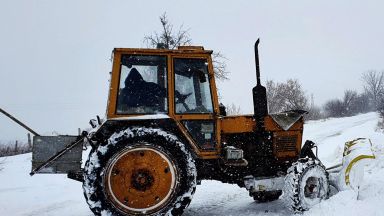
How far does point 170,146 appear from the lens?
4777 millimetres

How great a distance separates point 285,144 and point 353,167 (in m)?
1.04

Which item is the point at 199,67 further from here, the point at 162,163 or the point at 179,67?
the point at 162,163

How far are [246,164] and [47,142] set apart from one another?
2.69m

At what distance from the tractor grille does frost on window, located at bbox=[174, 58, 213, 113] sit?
1355 mm

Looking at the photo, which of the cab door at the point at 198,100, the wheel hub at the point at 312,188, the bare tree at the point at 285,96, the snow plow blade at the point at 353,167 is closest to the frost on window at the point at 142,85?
the cab door at the point at 198,100

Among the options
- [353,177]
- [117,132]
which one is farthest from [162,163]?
[353,177]

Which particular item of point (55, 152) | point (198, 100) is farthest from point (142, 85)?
point (55, 152)

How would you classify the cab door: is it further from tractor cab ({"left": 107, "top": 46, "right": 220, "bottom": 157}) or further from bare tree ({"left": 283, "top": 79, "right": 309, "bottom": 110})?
bare tree ({"left": 283, "top": 79, "right": 309, "bottom": 110})

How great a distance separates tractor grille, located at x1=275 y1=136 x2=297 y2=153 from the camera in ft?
19.6

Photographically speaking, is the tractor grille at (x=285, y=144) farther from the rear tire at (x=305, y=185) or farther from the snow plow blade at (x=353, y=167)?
the snow plow blade at (x=353, y=167)

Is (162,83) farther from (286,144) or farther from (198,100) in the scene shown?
(286,144)

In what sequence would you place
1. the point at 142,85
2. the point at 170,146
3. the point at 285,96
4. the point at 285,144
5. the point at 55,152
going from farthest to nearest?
the point at 285,96 → the point at 285,144 → the point at 142,85 → the point at 55,152 → the point at 170,146

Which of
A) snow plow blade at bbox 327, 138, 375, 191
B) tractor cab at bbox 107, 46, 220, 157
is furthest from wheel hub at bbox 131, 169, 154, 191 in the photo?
snow plow blade at bbox 327, 138, 375, 191

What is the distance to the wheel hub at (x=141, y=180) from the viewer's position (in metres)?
4.71
